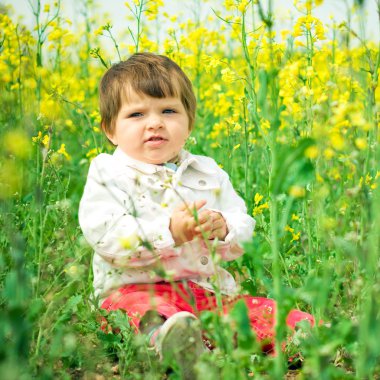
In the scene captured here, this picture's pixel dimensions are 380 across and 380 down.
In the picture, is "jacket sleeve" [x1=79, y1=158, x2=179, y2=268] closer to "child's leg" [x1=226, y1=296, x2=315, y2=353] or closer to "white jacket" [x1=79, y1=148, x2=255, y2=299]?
"white jacket" [x1=79, y1=148, x2=255, y2=299]

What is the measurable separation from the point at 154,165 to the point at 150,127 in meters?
0.15

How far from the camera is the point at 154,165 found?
7.68 ft

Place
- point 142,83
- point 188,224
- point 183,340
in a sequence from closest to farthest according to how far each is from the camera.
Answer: point 183,340 < point 188,224 < point 142,83

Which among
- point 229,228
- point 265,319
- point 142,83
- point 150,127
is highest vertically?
point 142,83

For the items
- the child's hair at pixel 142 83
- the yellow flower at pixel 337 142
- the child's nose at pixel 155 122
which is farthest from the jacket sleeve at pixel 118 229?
the yellow flower at pixel 337 142

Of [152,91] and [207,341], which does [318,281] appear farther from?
[152,91]

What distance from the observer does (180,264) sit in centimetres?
220

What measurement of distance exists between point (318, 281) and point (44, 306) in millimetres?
964

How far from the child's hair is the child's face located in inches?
1.3

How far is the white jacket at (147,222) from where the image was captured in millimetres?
2090

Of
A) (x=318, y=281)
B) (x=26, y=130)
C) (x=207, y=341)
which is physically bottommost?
(x=207, y=341)

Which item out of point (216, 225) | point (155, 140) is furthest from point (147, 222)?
point (155, 140)

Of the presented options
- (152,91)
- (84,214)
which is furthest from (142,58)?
(84,214)

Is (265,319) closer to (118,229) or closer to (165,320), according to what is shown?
(165,320)
